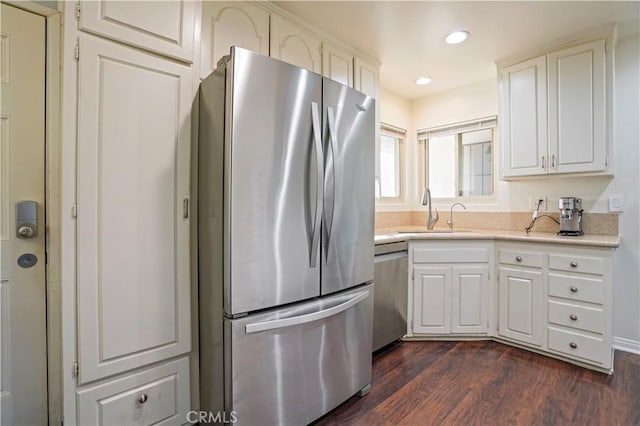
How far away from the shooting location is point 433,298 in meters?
2.68

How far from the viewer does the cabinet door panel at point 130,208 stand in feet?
4.31

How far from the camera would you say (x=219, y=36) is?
1.82 meters

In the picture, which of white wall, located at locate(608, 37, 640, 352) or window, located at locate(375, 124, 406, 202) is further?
window, located at locate(375, 124, 406, 202)

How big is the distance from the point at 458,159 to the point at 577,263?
1.67 meters

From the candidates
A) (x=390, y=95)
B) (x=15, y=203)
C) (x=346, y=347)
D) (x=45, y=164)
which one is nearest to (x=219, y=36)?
(x=45, y=164)

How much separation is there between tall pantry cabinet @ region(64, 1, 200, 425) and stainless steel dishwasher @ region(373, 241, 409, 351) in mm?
1327

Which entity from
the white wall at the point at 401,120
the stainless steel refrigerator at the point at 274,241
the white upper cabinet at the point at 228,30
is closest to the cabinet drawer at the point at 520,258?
the white wall at the point at 401,120

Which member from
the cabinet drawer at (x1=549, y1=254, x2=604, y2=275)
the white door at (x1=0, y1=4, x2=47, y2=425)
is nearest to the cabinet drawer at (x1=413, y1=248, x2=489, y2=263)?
the cabinet drawer at (x1=549, y1=254, x2=604, y2=275)

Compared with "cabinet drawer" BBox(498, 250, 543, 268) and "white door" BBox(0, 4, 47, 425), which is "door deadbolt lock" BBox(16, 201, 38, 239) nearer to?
"white door" BBox(0, 4, 47, 425)

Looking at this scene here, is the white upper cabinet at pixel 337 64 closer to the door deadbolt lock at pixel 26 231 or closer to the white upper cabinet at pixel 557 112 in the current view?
the white upper cabinet at pixel 557 112

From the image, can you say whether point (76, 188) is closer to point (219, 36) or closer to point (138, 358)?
point (138, 358)

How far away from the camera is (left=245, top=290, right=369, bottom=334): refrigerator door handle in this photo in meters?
1.40

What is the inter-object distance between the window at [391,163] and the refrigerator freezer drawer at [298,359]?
1.91 m

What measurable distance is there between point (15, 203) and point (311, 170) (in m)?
1.25
